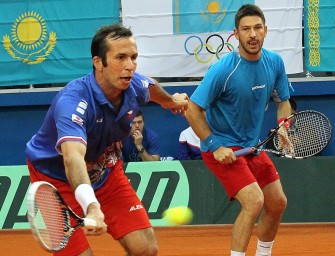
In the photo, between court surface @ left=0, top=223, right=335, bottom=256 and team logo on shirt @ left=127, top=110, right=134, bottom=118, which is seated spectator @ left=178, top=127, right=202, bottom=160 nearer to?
court surface @ left=0, top=223, right=335, bottom=256

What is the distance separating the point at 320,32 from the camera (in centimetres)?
1184

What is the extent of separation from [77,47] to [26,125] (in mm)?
1682

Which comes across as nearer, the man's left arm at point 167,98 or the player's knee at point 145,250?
the player's knee at point 145,250

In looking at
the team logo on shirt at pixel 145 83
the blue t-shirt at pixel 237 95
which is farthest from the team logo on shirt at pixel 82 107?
the blue t-shirt at pixel 237 95

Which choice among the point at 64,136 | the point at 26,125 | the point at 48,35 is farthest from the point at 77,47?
the point at 64,136

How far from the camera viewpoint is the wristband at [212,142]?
7.19 metres

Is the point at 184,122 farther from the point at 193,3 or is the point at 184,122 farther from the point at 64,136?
the point at 64,136

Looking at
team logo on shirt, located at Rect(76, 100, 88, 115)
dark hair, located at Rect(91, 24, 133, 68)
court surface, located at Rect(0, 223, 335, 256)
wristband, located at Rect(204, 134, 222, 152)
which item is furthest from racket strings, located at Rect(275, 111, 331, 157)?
team logo on shirt, located at Rect(76, 100, 88, 115)

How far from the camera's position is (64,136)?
475cm

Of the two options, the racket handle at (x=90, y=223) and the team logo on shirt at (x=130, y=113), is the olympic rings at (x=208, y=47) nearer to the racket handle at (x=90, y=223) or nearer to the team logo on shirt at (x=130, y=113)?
the team logo on shirt at (x=130, y=113)

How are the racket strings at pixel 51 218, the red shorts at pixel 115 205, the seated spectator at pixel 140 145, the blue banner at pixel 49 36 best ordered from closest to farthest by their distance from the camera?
the racket strings at pixel 51 218, the red shorts at pixel 115 205, the seated spectator at pixel 140 145, the blue banner at pixel 49 36

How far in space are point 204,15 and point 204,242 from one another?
3730mm

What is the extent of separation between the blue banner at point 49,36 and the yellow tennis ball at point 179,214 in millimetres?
2638

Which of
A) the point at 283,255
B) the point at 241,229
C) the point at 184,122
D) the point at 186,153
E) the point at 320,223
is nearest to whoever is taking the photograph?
the point at 241,229
